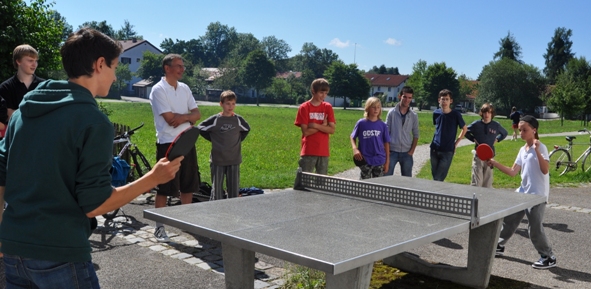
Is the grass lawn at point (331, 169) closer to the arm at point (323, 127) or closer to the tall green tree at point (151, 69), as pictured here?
the arm at point (323, 127)

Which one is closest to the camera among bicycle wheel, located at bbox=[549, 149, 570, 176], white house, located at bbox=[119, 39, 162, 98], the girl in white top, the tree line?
the girl in white top

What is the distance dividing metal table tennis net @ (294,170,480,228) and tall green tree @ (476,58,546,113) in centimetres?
8902

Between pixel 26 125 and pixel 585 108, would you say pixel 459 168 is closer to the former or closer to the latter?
pixel 26 125

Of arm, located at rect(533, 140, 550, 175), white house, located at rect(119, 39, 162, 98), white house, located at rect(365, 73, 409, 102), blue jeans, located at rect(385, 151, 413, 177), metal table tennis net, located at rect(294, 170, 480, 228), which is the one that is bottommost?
blue jeans, located at rect(385, 151, 413, 177)

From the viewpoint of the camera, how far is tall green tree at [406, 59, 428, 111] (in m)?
108

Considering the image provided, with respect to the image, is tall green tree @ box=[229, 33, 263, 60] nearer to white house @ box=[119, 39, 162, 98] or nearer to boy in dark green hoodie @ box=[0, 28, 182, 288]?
white house @ box=[119, 39, 162, 98]

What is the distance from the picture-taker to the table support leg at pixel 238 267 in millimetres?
4445

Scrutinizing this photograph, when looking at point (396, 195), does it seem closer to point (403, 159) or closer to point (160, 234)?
point (160, 234)

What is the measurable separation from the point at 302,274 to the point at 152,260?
171cm

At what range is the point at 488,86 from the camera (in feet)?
297

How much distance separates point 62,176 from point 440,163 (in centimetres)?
754

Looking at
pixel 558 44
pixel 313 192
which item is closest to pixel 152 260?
pixel 313 192

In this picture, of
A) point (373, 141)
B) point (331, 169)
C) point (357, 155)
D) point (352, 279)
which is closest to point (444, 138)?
point (373, 141)

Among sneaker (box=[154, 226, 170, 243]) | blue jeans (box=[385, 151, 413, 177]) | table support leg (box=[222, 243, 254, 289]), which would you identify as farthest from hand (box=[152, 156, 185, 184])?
blue jeans (box=[385, 151, 413, 177])
